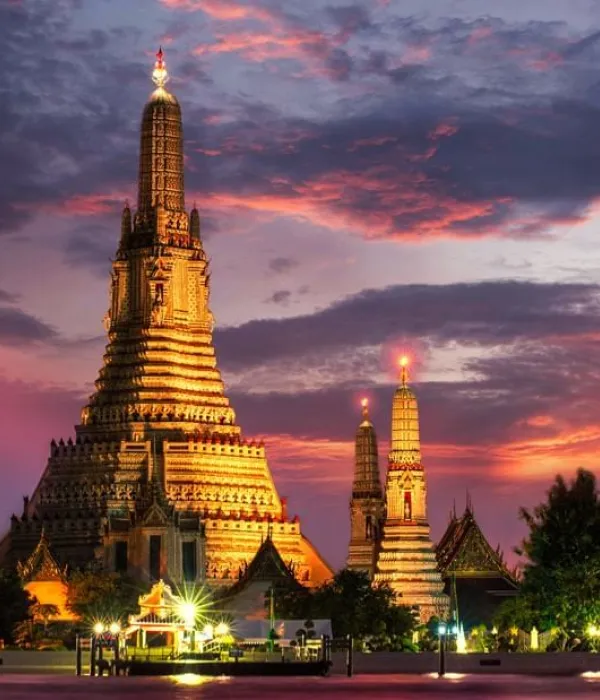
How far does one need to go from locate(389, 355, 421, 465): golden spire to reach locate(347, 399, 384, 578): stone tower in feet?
31.7

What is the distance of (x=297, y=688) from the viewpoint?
109m

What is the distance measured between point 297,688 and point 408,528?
45.6m

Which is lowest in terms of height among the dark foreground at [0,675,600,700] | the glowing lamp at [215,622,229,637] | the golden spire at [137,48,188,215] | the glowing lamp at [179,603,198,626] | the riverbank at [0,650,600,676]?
the dark foreground at [0,675,600,700]

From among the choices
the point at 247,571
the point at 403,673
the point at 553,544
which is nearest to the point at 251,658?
the point at 403,673

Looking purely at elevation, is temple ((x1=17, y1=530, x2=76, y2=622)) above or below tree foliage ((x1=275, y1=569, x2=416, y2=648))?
above

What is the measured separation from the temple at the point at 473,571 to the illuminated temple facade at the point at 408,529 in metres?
7.47

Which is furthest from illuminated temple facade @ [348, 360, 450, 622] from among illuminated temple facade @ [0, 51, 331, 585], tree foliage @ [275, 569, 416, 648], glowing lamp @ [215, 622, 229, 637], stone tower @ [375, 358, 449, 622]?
glowing lamp @ [215, 622, 229, 637]

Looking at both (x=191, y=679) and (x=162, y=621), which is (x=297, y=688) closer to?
(x=191, y=679)

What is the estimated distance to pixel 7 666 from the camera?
427 feet

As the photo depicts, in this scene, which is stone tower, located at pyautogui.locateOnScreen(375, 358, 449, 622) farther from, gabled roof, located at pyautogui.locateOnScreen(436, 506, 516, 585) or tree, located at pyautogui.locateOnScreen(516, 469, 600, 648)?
tree, located at pyautogui.locateOnScreen(516, 469, 600, 648)

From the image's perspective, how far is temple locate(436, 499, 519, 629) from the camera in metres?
162

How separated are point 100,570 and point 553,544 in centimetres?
3722

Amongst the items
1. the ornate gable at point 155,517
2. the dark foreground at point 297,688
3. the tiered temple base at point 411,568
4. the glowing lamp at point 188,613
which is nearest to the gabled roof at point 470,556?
the tiered temple base at point 411,568

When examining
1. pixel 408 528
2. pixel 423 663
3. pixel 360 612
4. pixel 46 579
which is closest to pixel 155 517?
pixel 46 579
